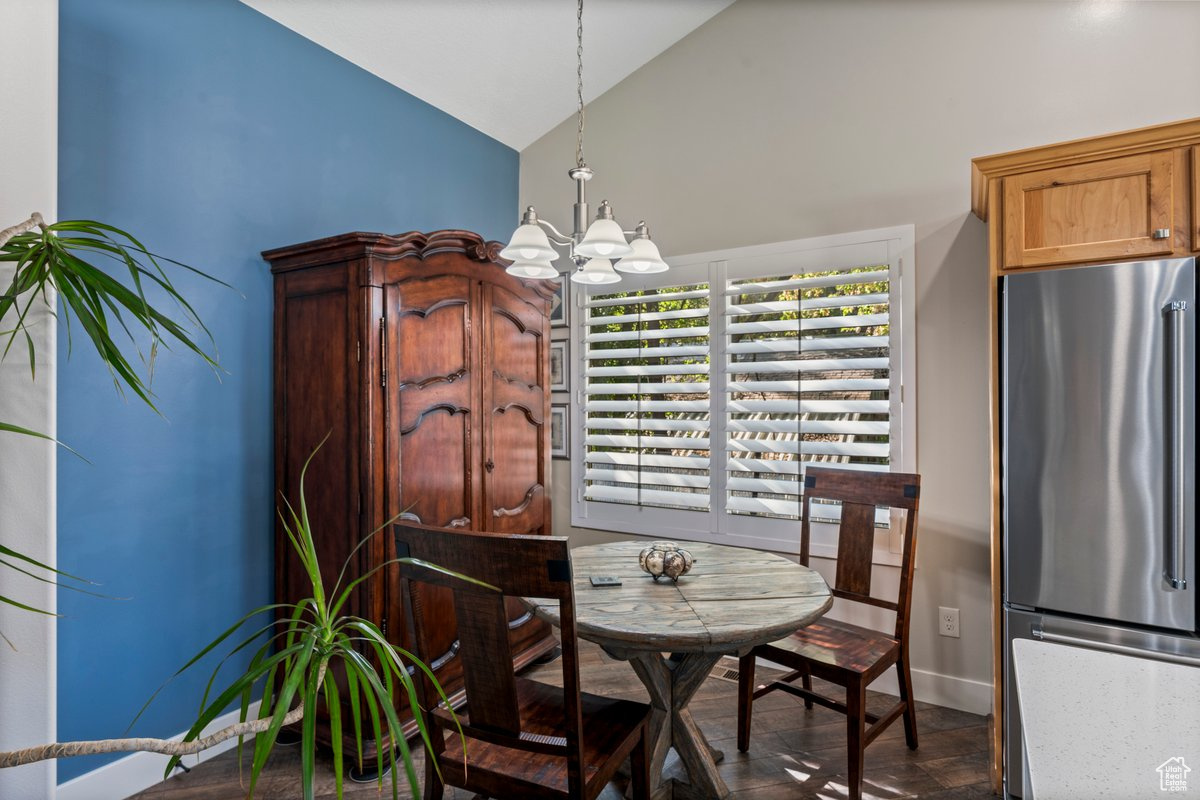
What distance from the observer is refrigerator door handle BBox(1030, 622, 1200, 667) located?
1979mm

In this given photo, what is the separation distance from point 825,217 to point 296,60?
248 cm

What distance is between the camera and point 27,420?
1.73 m

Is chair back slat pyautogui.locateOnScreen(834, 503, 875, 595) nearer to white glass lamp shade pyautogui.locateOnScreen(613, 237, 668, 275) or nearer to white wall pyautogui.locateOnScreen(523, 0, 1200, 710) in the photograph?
white wall pyautogui.locateOnScreen(523, 0, 1200, 710)

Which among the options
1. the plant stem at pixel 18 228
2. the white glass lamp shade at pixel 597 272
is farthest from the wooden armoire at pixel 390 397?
the plant stem at pixel 18 228

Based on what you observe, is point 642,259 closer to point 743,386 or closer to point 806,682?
point 743,386

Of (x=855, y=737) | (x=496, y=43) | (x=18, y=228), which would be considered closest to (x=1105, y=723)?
(x=855, y=737)

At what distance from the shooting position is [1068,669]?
125 cm

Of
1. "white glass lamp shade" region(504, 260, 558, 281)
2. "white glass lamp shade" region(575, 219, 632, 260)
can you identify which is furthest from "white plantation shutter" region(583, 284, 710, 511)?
"white glass lamp shade" region(575, 219, 632, 260)

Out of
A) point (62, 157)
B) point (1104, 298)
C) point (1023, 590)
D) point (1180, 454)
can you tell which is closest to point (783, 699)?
point (1023, 590)

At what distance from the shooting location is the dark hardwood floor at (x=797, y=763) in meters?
2.25

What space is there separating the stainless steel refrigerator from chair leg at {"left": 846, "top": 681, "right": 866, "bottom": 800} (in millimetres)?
535

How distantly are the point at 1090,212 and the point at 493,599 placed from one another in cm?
220

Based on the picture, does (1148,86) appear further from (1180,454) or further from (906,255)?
(1180,454)

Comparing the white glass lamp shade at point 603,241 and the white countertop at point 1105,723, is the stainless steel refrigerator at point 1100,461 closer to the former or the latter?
the white countertop at point 1105,723
